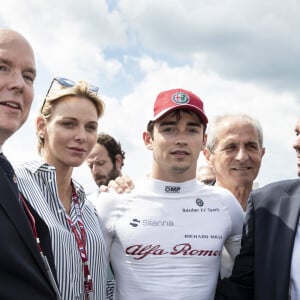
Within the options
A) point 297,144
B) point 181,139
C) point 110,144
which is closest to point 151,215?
point 181,139

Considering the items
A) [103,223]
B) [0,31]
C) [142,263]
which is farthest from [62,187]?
[0,31]

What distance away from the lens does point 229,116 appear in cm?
456

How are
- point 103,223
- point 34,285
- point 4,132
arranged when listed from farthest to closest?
1. point 103,223
2. point 4,132
3. point 34,285

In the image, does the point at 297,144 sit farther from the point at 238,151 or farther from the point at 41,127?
the point at 41,127

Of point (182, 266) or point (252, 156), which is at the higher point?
point (252, 156)

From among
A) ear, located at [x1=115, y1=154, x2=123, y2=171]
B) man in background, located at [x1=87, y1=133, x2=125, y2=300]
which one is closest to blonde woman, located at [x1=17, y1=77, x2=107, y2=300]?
man in background, located at [x1=87, y1=133, x2=125, y2=300]

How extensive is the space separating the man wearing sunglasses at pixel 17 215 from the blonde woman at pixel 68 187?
1.53 ft

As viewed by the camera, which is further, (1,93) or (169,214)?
(169,214)

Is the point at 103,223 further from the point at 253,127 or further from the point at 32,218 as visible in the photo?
the point at 253,127

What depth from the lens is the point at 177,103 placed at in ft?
12.5

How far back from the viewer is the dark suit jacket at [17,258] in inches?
86.0

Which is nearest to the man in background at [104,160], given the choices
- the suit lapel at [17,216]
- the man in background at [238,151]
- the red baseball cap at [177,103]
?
the man in background at [238,151]

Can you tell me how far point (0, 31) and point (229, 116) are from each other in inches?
99.4

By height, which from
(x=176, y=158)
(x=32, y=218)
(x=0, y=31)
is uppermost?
(x=0, y=31)
